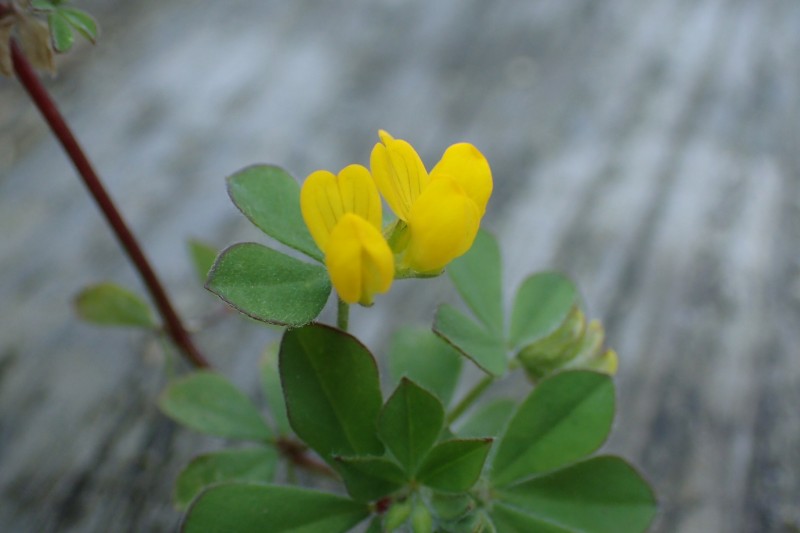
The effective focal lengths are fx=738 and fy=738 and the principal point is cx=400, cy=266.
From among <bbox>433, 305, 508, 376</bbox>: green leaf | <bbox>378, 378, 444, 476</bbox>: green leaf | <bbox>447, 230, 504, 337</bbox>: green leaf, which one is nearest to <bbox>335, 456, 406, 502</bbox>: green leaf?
<bbox>378, 378, 444, 476</bbox>: green leaf

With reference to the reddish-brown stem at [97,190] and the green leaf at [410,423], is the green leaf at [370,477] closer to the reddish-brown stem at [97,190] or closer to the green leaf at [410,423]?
the green leaf at [410,423]

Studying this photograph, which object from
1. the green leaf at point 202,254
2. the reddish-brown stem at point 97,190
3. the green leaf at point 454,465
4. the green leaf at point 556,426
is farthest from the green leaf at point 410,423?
the green leaf at point 202,254

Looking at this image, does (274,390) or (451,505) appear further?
(274,390)

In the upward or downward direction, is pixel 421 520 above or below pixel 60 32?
below

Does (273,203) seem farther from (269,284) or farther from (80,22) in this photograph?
(80,22)

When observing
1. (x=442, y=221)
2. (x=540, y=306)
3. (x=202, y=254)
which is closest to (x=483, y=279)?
(x=540, y=306)

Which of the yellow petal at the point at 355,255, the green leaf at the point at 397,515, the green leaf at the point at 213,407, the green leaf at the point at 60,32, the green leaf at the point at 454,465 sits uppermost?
the green leaf at the point at 60,32

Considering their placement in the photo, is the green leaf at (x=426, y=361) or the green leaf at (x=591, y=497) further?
the green leaf at (x=426, y=361)

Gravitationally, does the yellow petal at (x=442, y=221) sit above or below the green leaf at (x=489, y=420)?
above
